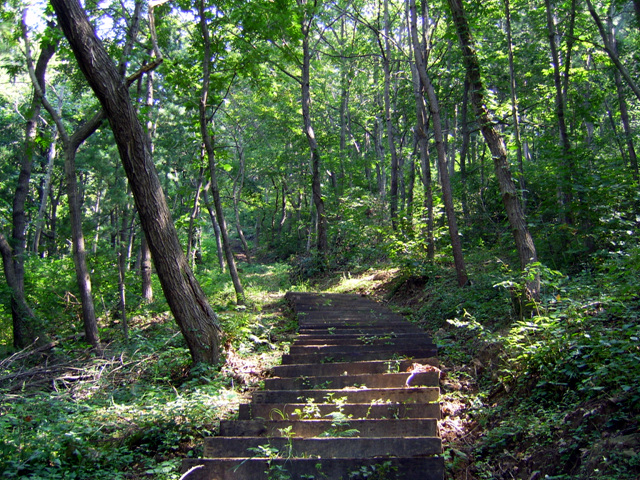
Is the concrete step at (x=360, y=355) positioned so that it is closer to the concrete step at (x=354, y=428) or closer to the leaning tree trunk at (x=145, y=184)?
the leaning tree trunk at (x=145, y=184)

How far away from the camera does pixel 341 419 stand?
13.4ft

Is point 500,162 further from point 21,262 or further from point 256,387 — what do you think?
point 21,262

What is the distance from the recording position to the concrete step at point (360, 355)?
5.92 metres

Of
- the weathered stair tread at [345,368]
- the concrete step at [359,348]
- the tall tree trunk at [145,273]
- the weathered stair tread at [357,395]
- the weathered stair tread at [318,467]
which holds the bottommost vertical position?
the weathered stair tread at [318,467]

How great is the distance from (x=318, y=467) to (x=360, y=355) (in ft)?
8.41

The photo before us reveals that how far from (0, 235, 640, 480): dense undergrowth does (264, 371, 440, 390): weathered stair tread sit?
0.32 m

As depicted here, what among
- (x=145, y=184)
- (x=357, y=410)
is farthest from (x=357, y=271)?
(x=357, y=410)

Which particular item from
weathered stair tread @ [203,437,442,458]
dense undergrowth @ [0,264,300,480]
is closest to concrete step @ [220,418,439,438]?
weathered stair tread @ [203,437,442,458]

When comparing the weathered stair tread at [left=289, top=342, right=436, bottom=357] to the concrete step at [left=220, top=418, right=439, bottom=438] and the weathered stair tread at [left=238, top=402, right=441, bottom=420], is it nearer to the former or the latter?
the weathered stair tread at [left=238, top=402, right=441, bottom=420]

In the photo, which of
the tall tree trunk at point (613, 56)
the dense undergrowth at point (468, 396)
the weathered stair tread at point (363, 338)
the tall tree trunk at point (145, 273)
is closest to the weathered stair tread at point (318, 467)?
the dense undergrowth at point (468, 396)

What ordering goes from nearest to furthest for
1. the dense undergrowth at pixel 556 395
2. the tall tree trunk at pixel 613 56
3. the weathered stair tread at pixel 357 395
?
the dense undergrowth at pixel 556 395, the weathered stair tread at pixel 357 395, the tall tree trunk at pixel 613 56

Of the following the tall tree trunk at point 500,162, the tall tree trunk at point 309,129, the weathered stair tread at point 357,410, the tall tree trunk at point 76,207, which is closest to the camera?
the weathered stair tread at point 357,410

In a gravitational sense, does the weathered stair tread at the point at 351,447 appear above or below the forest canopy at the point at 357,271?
below

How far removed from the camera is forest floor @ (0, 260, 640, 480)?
356 centimetres
